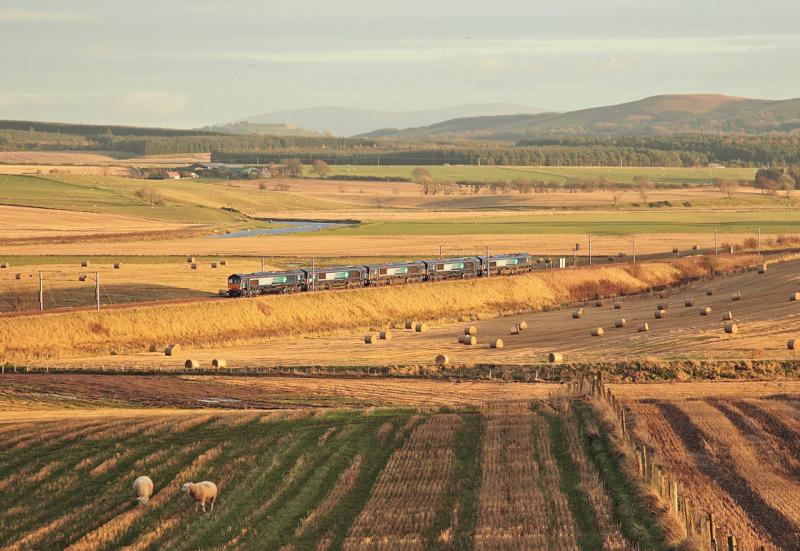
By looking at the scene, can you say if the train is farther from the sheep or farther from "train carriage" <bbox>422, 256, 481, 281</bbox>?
the sheep

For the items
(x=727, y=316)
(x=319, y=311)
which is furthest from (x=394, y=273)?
(x=727, y=316)

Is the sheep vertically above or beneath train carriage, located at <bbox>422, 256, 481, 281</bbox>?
above

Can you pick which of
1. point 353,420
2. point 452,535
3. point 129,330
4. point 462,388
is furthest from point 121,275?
point 452,535

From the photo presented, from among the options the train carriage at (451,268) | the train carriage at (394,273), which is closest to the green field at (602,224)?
the train carriage at (451,268)

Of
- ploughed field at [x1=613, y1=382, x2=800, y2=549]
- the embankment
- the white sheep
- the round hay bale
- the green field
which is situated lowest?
the green field

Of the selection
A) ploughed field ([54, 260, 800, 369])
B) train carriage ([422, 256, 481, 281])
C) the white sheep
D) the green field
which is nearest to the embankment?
ploughed field ([54, 260, 800, 369])

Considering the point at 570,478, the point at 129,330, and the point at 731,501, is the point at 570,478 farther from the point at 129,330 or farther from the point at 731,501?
the point at 129,330
